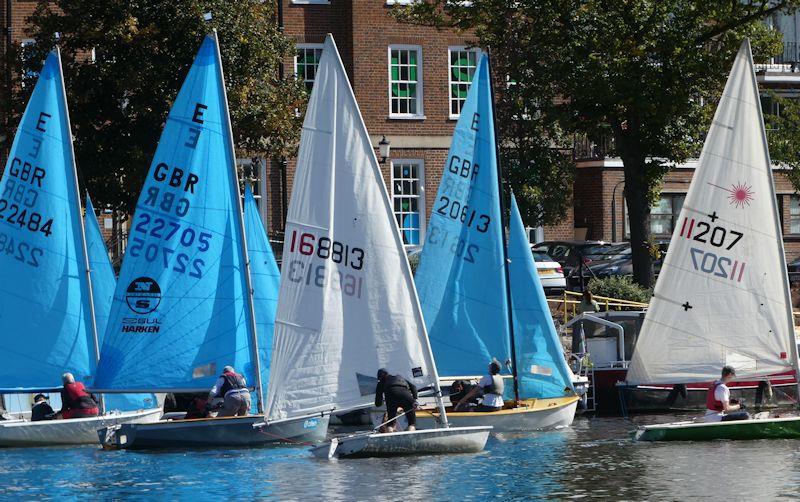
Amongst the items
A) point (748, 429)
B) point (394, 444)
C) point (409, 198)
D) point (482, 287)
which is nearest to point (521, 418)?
point (482, 287)

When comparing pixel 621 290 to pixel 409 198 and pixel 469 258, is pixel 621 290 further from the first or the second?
pixel 409 198

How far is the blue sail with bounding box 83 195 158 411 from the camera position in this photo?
32875 mm

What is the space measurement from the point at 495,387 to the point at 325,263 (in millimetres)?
5394

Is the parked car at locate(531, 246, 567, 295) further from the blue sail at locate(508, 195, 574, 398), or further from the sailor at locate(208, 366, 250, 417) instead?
the sailor at locate(208, 366, 250, 417)

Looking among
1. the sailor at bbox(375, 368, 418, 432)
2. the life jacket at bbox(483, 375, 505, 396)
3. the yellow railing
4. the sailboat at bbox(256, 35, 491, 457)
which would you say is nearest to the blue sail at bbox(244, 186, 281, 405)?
the life jacket at bbox(483, 375, 505, 396)

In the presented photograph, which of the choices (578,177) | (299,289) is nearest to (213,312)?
(299,289)

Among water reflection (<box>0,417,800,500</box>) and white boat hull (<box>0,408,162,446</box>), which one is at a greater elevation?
white boat hull (<box>0,408,162,446</box>)

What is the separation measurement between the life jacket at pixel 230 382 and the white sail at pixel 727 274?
6804 millimetres

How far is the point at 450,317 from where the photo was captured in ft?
106

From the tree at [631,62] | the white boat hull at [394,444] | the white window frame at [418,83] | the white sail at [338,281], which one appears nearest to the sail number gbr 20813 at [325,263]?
the white sail at [338,281]

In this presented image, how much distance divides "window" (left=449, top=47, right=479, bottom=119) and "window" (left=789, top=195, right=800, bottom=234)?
13992mm

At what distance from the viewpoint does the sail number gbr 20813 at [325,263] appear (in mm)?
27031

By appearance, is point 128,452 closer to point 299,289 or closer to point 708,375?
point 299,289

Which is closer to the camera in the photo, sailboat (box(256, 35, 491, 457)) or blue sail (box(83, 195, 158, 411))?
sailboat (box(256, 35, 491, 457))
